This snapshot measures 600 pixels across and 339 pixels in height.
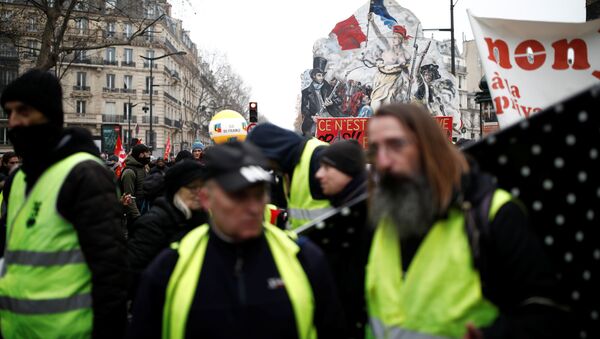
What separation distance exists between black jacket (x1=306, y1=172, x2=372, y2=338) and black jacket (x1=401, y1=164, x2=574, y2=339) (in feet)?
2.22

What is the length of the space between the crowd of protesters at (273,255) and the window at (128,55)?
→ 7352 centimetres

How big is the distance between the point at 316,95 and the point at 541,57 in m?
21.8

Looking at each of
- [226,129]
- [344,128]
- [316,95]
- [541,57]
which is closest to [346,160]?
[541,57]

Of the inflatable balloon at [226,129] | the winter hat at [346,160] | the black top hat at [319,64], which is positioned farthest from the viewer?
the black top hat at [319,64]

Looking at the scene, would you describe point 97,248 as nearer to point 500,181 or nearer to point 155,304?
point 155,304

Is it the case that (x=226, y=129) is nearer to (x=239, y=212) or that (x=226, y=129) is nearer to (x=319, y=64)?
(x=239, y=212)

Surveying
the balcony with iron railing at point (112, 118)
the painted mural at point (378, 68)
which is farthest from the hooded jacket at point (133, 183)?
the balcony with iron railing at point (112, 118)

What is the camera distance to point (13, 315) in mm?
2645

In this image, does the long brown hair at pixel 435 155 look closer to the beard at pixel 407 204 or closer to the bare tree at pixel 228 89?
the beard at pixel 407 204

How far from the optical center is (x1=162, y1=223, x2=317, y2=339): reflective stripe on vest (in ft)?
6.52

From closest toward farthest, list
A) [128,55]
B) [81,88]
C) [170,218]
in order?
[170,218] < [81,88] < [128,55]

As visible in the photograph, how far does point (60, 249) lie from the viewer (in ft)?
8.54

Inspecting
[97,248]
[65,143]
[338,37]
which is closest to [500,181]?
[97,248]

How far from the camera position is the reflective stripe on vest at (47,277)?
2.57m
